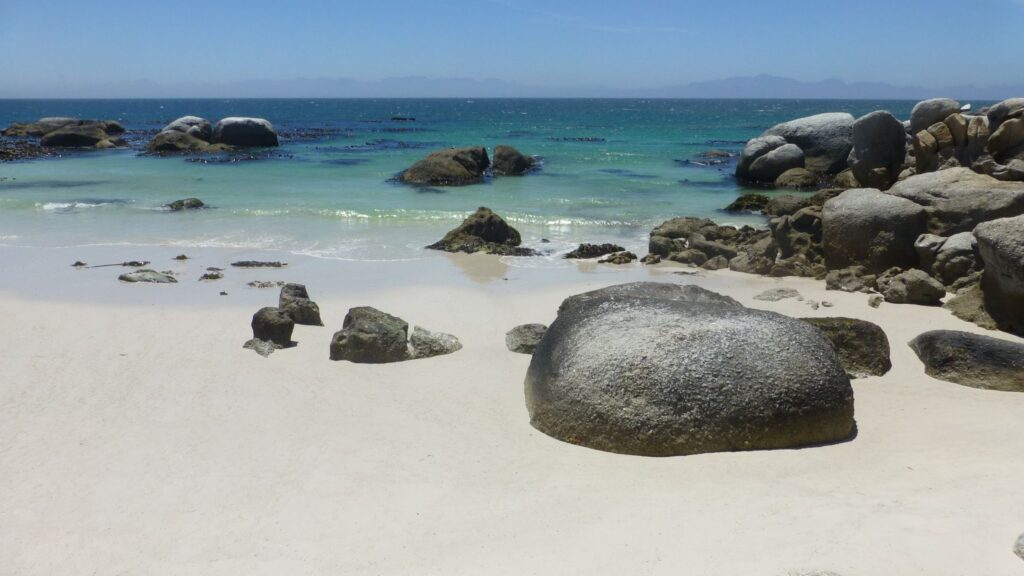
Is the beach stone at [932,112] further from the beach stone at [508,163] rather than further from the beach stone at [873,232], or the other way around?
the beach stone at [508,163]

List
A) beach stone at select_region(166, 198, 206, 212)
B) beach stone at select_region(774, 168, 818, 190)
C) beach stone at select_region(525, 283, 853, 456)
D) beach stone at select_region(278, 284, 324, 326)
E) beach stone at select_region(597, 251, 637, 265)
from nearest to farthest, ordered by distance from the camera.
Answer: beach stone at select_region(525, 283, 853, 456)
beach stone at select_region(278, 284, 324, 326)
beach stone at select_region(597, 251, 637, 265)
beach stone at select_region(166, 198, 206, 212)
beach stone at select_region(774, 168, 818, 190)

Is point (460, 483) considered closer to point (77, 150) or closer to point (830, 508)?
point (830, 508)

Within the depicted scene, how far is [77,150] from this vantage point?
39.1 metres

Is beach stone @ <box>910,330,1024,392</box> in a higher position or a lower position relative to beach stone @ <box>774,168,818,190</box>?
lower

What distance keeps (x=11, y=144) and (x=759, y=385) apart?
4442cm

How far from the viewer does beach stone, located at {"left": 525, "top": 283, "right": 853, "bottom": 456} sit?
557cm

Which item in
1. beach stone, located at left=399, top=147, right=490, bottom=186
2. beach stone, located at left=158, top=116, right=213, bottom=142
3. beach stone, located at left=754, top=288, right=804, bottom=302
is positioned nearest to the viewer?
beach stone, located at left=754, top=288, right=804, bottom=302

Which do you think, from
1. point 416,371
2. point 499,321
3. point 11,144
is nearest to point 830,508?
point 416,371

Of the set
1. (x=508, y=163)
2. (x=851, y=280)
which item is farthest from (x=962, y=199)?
(x=508, y=163)

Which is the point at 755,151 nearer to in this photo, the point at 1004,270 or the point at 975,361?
the point at 1004,270

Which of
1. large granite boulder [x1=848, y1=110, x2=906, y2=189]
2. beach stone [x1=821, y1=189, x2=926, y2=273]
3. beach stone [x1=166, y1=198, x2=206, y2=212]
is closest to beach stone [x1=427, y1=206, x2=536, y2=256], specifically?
beach stone [x1=821, y1=189, x2=926, y2=273]

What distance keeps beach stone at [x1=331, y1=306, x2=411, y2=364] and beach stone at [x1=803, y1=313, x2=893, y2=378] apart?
12.3 feet

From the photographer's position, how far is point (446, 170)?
2519cm

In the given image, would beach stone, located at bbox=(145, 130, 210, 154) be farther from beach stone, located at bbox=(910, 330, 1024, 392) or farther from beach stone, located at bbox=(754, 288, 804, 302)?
beach stone, located at bbox=(910, 330, 1024, 392)
